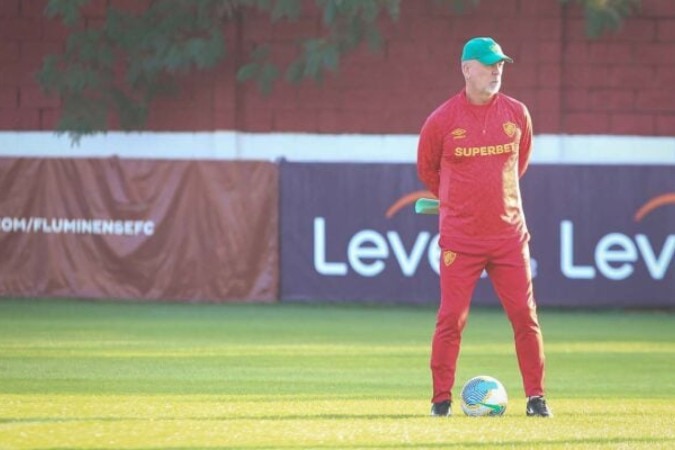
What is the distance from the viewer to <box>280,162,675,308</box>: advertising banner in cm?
2094

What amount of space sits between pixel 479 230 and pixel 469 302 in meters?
0.43

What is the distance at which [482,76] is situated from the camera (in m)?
10.1

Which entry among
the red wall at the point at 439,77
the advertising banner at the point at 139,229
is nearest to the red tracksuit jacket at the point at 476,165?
the advertising banner at the point at 139,229

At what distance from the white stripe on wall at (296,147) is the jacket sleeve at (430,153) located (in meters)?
13.4

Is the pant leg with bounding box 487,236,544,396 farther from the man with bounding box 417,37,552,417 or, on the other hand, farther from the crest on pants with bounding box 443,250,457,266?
the crest on pants with bounding box 443,250,457,266

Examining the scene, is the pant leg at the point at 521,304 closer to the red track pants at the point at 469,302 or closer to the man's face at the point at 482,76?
the red track pants at the point at 469,302

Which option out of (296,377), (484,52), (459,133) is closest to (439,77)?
(296,377)

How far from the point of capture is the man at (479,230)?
1020 cm

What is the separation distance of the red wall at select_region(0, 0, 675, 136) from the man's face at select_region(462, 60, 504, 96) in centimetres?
1454

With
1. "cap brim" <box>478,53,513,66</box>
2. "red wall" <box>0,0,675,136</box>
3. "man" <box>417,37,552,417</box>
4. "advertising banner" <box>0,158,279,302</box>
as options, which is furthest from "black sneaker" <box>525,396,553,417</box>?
"red wall" <box>0,0,675,136</box>

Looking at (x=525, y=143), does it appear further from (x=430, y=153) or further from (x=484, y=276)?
(x=484, y=276)

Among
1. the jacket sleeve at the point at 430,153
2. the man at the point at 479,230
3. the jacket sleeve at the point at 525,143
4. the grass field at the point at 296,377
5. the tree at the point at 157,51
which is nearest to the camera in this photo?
the grass field at the point at 296,377

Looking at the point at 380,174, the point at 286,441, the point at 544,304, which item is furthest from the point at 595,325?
the point at 286,441

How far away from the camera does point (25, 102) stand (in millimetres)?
25922
